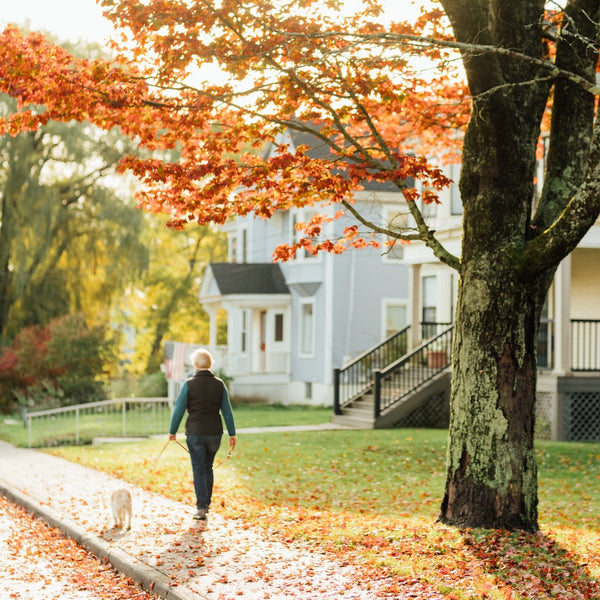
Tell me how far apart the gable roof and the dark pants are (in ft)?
88.5

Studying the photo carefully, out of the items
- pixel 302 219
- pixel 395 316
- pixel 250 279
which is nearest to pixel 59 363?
pixel 250 279

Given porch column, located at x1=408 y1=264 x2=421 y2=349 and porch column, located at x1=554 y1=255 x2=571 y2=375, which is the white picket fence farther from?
porch column, located at x1=554 y1=255 x2=571 y2=375

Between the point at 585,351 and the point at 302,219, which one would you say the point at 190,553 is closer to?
the point at 585,351

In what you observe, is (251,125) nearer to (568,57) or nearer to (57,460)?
(568,57)

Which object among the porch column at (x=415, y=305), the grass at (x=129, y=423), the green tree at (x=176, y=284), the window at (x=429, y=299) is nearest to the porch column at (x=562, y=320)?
the porch column at (x=415, y=305)

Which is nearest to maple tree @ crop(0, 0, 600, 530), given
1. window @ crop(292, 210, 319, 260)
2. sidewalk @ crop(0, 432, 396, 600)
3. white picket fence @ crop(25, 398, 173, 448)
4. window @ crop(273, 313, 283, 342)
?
sidewalk @ crop(0, 432, 396, 600)

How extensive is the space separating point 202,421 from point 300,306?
86.2 ft

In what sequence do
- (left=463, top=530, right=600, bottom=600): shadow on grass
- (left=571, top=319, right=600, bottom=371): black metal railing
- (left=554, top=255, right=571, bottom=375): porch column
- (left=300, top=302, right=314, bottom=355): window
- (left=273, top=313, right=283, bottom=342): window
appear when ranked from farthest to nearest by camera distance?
1. (left=273, top=313, right=283, bottom=342): window
2. (left=300, top=302, right=314, bottom=355): window
3. (left=571, top=319, right=600, bottom=371): black metal railing
4. (left=554, top=255, right=571, bottom=375): porch column
5. (left=463, top=530, right=600, bottom=600): shadow on grass

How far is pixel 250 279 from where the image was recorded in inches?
1510

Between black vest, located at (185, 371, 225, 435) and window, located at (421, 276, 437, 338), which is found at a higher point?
window, located at (421, 276, 437, 338)

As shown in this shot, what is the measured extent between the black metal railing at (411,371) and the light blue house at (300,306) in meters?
6.83

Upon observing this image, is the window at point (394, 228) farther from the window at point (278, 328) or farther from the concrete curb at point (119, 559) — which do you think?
the window at point (278, 328)

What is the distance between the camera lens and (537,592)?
734 centimetres

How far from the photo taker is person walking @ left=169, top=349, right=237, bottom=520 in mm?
10852
